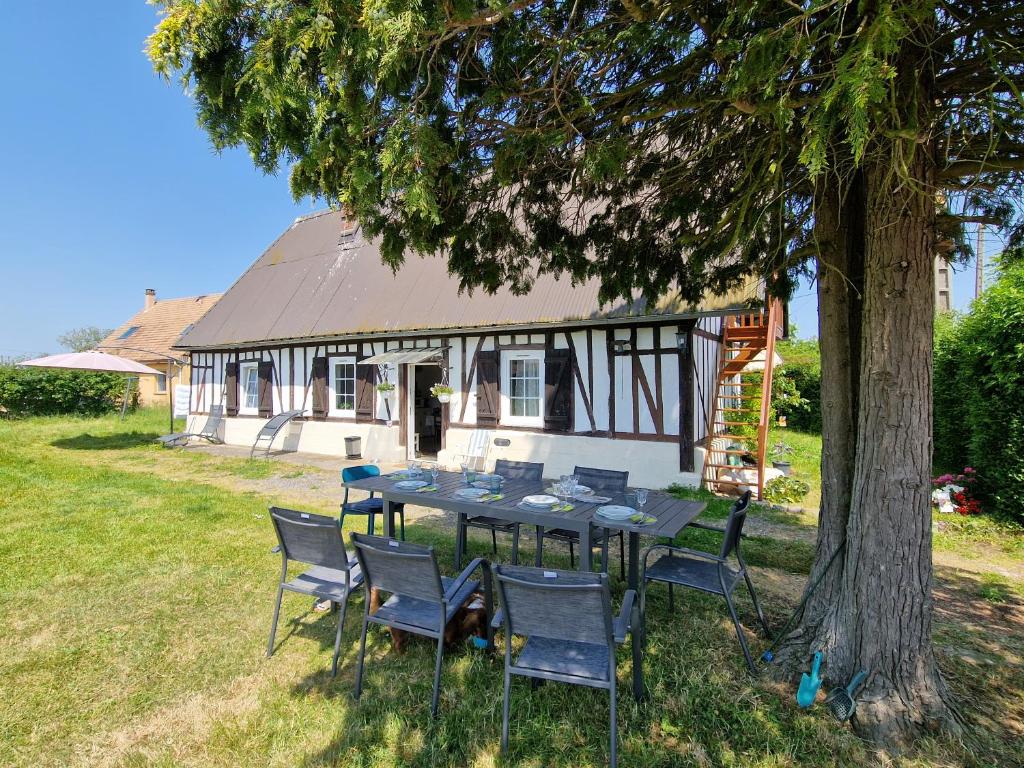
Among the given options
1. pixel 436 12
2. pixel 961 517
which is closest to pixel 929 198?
pixel 436 12

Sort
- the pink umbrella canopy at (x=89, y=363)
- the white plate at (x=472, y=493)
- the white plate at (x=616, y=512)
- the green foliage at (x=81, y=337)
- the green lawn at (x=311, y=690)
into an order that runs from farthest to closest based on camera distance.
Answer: the green foliage at (x=81, y=337), the pink umbrella canopy at (x=89, y=363), the white plate at (x=472, y=493), the white plate at (x=616, y=512), the green lawn at (x=311, y=690)

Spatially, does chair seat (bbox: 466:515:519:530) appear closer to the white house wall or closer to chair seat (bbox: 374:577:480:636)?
chair seat (bbox: 374:577:480:636)

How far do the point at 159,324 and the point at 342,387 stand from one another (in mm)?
18590

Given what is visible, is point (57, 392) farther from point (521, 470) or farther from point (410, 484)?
point (521, 470)

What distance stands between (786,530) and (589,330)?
4.14m

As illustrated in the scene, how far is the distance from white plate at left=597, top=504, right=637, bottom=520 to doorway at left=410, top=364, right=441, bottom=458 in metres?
9.11

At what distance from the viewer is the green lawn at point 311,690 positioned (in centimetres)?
225

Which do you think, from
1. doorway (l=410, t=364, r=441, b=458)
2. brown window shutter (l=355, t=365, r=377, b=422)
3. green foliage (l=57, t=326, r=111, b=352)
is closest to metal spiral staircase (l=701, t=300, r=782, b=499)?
doorway (l=410, t=364, r=441, b=458)

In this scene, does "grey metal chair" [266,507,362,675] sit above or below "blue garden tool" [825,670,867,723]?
above

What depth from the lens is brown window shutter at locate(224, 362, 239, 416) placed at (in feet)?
43.6

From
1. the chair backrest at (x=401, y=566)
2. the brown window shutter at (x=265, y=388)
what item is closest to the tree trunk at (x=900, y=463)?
the chair backrest at (x=401, y=566)

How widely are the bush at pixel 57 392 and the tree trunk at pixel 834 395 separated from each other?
22.4 m

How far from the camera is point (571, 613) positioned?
2166mm

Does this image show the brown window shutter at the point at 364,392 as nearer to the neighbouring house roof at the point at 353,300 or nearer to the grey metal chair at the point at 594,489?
the neighbouring house roof at the point at 353,300
